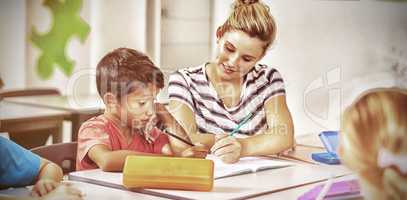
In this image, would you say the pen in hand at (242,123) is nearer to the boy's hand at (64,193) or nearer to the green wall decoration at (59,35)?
the boy's hand at (64,193)

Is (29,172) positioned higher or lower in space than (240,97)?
lower

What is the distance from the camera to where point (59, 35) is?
205cm

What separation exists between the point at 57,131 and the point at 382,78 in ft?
2.96

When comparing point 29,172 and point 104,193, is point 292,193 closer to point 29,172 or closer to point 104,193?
point 104,193

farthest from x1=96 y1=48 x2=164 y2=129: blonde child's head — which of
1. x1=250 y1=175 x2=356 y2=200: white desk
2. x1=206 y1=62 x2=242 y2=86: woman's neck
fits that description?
x1=250 y1=175 x2=356 y2=200: white desk

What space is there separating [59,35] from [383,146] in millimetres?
967

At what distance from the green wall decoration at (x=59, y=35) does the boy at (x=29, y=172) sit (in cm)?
23

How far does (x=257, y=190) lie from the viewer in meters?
1.60

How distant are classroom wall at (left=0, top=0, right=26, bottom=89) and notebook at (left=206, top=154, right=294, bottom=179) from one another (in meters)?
0.64

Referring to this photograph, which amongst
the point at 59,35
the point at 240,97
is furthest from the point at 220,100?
the point at 59,35

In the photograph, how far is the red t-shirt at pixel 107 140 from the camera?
187 cm

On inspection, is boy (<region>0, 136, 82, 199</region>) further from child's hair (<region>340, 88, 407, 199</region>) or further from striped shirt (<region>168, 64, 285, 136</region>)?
child's hair (<region>340, 88, 407, 199</region>)

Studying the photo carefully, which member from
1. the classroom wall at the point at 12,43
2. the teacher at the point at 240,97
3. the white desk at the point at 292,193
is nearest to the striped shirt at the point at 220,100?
the teacher at the point at 240,97

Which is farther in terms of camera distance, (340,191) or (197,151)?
(197,151)
